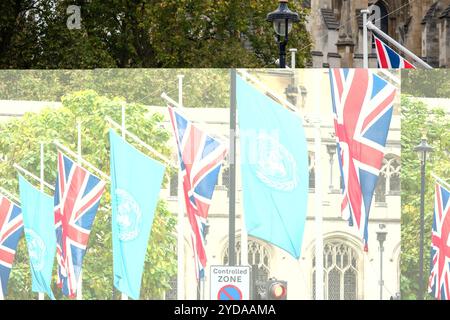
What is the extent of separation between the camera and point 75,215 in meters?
16.8

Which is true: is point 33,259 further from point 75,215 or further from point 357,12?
point 357,12

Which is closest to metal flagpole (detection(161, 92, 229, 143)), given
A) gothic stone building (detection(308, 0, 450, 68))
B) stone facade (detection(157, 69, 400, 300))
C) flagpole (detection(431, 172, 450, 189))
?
stone facade (detection(157, 69, 400, 300))

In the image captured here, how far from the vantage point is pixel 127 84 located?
16.7m

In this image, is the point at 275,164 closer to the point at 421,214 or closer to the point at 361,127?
the point at 361,127

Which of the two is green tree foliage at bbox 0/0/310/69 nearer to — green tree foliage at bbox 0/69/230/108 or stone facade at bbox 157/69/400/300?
green tree foliage at bbox 0/69/230/108

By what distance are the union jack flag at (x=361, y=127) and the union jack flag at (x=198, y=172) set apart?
126 cm

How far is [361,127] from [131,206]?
8.26ft

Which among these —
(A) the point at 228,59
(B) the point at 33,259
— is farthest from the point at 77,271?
(A) the point at 228,59

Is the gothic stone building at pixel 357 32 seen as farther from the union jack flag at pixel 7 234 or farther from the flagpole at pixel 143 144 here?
the union jack flag at pixel 7 234

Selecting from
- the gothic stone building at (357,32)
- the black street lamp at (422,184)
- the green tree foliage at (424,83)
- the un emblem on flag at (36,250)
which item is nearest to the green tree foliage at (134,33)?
the gothic stone building at (357,32)

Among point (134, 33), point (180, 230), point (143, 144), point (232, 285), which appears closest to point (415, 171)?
point (232, 285)

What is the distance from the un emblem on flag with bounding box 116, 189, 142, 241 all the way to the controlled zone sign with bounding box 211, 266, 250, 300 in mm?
1038

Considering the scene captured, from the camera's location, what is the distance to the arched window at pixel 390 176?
636 inches
